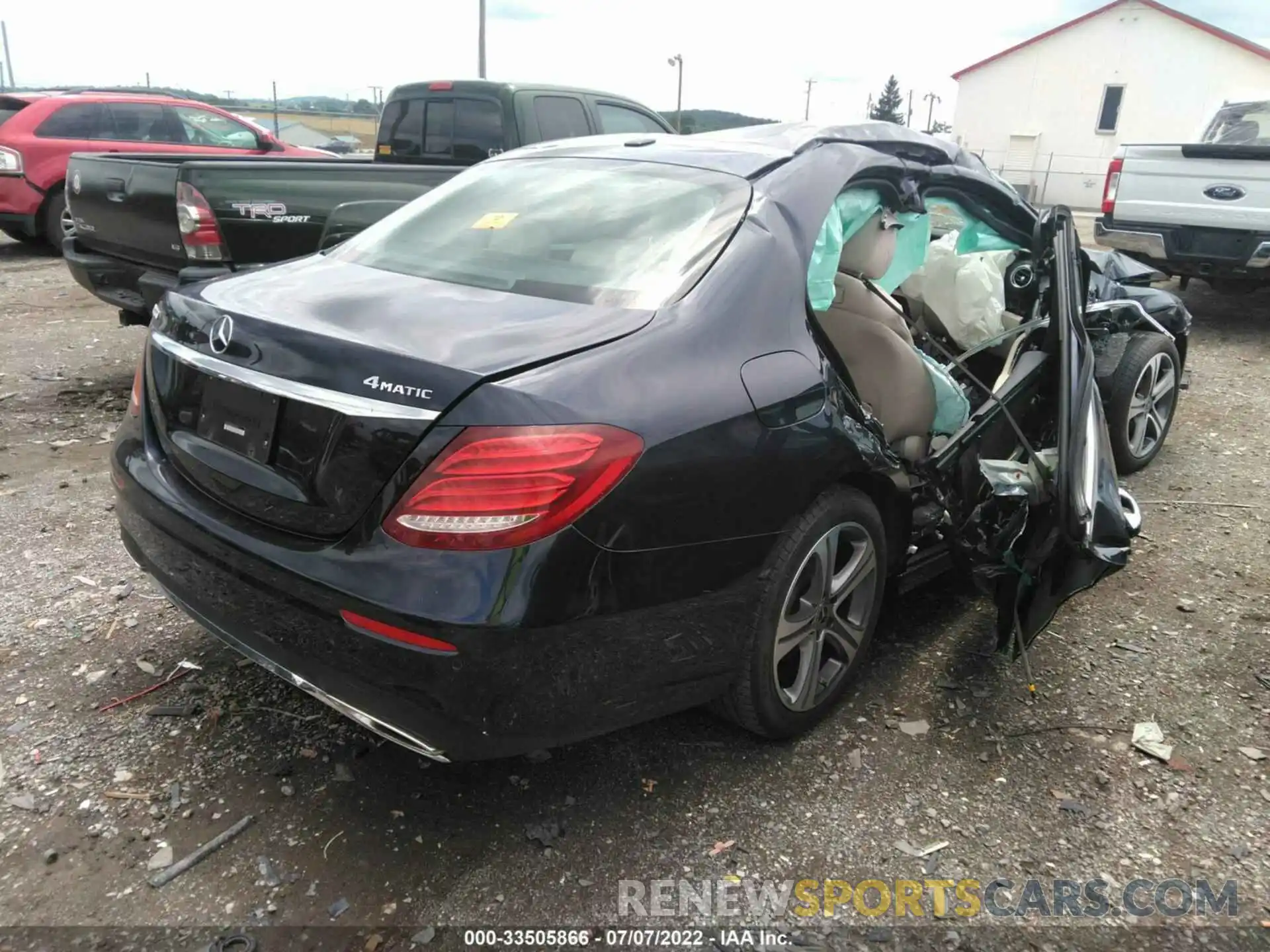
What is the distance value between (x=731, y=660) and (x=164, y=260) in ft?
13.9

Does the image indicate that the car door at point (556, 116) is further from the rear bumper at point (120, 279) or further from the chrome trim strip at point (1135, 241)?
the chrome trim strip at point (1135, 241)

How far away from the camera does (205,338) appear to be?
225 cm

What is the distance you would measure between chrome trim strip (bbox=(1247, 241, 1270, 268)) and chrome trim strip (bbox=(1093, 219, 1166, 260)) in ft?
2.12

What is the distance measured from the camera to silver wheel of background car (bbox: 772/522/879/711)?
8.05ft

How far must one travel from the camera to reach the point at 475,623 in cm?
182

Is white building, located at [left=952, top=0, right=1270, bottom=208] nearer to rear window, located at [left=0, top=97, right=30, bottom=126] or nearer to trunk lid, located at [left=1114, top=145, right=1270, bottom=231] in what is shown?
trunk lid, located at [left=1114, top=145, right=1270, bottom=231]

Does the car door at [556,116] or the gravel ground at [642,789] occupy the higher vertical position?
the car door at [556,116]

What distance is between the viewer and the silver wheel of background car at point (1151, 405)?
15.1 ft

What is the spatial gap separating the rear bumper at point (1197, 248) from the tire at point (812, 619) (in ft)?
21.4

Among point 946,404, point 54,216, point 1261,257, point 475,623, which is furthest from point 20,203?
point 1261,257

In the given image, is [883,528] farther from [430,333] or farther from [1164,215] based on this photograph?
[1164,215]

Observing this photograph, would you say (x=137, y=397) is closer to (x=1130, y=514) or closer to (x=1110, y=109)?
(x=1130, y=514)

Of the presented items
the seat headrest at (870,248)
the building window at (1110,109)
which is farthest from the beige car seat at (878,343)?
the building window at (1110,109)

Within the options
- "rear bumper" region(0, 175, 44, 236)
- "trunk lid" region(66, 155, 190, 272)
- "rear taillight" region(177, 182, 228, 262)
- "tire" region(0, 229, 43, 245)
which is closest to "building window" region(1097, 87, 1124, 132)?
"tire" region(0, 229, 43, 245)
